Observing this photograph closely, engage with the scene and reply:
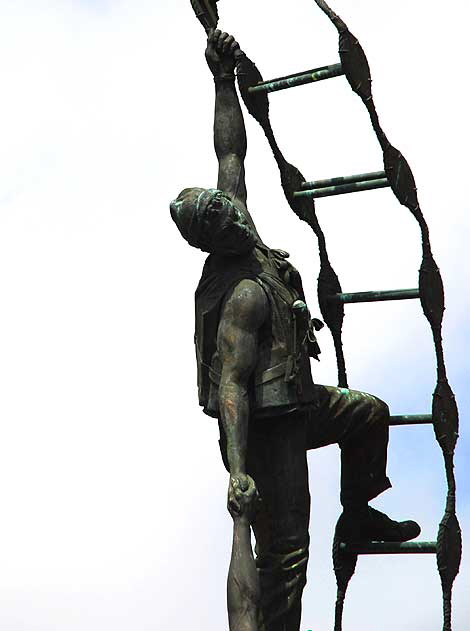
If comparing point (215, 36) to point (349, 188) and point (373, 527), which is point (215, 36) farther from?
point (373, 527)

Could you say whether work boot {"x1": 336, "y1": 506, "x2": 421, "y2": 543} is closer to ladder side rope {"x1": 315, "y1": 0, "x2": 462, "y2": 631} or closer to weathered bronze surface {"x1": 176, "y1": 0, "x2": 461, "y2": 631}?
weathered bronze surface {"x1": 176, "y1": 0, "x2": 461, "y2": 631}

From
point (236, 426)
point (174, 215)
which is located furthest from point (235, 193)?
point (236, 426)

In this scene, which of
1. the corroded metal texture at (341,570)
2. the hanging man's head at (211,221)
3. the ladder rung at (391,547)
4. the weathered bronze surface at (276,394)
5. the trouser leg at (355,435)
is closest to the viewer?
the weathered bronze surface at (276,394)

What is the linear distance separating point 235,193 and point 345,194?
94 centimetres

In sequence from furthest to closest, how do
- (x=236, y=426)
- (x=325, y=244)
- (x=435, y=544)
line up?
(x=325, y=244), (x=435, y=544), (x=236, y=426)

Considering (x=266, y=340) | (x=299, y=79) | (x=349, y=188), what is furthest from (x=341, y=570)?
(x=299, y=79)

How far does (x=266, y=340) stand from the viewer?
534 inches

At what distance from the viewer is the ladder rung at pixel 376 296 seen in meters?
14.4

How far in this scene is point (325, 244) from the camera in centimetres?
1520

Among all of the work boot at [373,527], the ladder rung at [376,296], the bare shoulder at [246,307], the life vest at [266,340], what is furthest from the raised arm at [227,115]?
the work boot at [373,527]

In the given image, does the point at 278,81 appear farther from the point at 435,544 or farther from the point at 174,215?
the point at 435,544

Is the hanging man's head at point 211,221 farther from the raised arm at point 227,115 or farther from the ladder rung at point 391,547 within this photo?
the ladder rung at point 391,547

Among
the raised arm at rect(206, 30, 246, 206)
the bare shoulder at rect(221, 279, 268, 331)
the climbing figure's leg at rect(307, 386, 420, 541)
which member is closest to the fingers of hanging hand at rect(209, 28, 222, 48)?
the raised arm at rect(206, 30, 246, 206)

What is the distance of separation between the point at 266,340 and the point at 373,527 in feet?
4.93
